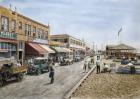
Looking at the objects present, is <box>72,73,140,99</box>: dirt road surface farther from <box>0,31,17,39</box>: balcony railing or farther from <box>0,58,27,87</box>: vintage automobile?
<box>0,31,17,39</box>: balcony railing

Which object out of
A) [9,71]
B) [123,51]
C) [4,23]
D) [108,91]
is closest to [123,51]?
[123,51]

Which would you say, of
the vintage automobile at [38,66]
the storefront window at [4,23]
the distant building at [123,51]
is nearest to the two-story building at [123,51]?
the distant building at [123,51]

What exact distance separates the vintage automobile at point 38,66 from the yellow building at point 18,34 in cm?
529

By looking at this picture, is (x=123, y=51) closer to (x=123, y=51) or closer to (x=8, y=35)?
(x=123, y=51)

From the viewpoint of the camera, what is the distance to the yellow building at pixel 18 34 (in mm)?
37688

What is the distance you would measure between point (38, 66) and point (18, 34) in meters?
11.2

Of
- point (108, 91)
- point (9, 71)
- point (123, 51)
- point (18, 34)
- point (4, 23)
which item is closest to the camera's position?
point (108, 91)

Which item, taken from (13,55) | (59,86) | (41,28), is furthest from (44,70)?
(41,28)

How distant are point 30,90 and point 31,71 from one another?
11.2m

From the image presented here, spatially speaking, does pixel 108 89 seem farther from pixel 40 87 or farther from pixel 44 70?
pixel 44 70

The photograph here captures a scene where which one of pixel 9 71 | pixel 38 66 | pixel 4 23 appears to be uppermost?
pixel 4 23

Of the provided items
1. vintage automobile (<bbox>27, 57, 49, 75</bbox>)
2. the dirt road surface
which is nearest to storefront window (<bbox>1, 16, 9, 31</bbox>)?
vintage automobile (<bbox>27, 57, 49, 75</bbox>)

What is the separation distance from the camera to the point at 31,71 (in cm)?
3325

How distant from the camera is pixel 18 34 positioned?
43.1m
